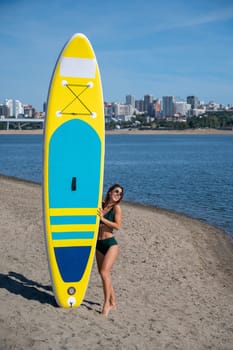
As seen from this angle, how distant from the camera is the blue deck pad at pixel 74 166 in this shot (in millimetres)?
6320

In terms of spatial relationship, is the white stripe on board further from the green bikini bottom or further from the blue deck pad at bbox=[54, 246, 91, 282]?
the blue deck pad at bbox=[54, 246, 91, 282]

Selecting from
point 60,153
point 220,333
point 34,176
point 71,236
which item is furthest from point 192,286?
point 34,176

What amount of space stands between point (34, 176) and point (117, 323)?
2967cm

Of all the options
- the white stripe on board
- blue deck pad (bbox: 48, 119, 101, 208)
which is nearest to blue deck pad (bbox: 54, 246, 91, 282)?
blue deck pad (bbox: 48, 119, 101, 208)

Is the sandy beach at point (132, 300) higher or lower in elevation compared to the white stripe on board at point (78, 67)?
lower

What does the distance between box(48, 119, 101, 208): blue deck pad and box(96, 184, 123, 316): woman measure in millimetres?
296

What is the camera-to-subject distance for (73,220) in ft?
21.0

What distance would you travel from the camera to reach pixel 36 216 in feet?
45.3

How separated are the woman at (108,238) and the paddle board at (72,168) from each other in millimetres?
190

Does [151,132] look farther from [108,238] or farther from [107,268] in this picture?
[107,268]

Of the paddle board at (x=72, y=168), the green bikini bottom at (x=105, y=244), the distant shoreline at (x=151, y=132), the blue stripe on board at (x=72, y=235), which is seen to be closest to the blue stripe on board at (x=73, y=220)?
the paddle board at (x=72, y=168)

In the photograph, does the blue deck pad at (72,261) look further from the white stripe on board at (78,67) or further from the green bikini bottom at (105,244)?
the white stripe on board at (78,67)

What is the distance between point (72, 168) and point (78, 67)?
4.08 feet

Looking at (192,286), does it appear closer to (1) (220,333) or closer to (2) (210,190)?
(1) (220,333)
